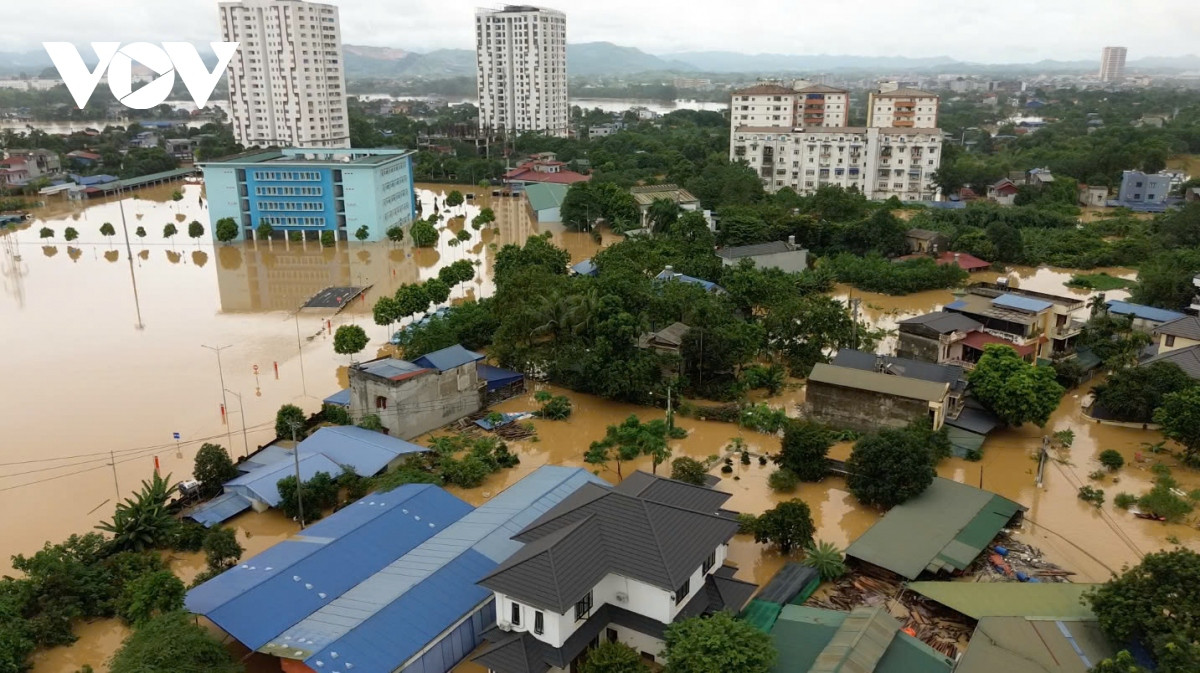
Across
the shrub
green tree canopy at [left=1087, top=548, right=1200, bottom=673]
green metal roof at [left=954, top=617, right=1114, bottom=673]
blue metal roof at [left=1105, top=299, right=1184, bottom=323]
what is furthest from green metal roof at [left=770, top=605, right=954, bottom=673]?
blue metal roof at [left=1105, top=299, right=1184, bottom=323]

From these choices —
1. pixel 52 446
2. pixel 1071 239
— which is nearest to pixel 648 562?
pixel 52 446

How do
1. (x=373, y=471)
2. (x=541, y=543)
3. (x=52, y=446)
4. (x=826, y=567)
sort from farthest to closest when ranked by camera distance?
(x=52, y=446)
(x=373, y=471)
(x=826, y=567)
(x=541, y=543)

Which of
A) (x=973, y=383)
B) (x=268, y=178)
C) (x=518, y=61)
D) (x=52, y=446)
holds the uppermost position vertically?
(x=518, y=61)

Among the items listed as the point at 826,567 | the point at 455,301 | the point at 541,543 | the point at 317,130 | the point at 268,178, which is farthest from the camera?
the point at 317,130

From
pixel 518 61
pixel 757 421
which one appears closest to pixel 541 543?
pixel 757 421

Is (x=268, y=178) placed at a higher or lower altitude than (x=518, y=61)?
lower

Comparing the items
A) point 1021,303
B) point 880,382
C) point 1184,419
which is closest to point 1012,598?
point 880,382

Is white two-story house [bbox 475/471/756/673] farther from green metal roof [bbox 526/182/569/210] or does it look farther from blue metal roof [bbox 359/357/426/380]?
green metal roof [bbox 526/182/569/210]

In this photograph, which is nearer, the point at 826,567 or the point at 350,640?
the point at 350,640

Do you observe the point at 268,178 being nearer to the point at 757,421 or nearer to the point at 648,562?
the point at 757,421
